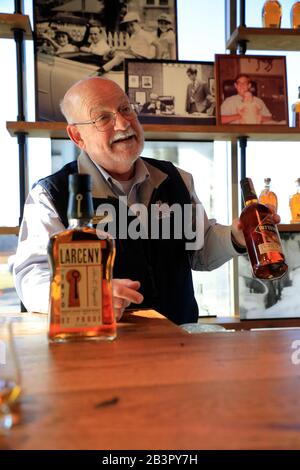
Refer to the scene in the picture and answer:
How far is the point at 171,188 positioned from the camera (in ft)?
5.48

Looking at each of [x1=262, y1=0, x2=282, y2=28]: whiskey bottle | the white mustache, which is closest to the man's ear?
the white mustache

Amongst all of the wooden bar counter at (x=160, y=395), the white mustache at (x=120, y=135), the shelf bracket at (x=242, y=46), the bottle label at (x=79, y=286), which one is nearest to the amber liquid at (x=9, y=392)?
the wooden bar counter at (x=160, y=395)

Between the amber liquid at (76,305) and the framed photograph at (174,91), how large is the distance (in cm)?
162

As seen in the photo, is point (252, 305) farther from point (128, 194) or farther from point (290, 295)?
point (128, 194)

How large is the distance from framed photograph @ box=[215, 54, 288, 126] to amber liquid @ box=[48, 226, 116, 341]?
1.65m

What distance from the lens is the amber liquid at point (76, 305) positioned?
64cm

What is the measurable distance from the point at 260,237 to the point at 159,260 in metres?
0.60

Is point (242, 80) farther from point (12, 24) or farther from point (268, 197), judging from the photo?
point (12, 24)

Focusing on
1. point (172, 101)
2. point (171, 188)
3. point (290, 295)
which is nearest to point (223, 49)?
point (172, 101)

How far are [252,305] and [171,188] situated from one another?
959 mm

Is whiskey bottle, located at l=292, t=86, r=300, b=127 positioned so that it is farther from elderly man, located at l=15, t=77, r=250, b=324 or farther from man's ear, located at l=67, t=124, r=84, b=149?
man's ear, located at l=67, t=124, r=84, b=149

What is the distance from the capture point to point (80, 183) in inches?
24.2

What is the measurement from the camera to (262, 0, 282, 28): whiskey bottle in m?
2.28
